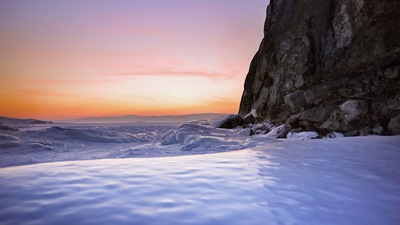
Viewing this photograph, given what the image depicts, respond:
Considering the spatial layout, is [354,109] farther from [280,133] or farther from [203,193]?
[203,193]

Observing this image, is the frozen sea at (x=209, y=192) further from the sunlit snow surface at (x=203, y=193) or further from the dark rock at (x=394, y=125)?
the dark rock at (x=394, y=125)

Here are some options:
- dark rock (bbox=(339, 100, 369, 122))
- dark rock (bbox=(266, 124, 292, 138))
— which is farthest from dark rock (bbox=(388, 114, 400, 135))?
dark rock (bbox=(266, 124, 292, 138))

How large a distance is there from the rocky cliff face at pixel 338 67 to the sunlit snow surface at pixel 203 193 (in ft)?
19.2

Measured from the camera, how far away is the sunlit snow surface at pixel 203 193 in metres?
1.48

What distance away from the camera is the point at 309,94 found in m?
10.8

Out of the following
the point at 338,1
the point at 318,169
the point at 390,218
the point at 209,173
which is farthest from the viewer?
the point at 338,1

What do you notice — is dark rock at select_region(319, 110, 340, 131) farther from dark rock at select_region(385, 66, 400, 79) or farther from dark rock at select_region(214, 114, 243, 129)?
dark rock at select_region(214, 114, 243, 129)

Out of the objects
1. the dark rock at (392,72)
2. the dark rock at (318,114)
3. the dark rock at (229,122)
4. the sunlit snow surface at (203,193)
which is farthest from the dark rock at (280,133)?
the dark rock at (229,122)

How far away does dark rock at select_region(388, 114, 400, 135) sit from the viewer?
671 centimetres

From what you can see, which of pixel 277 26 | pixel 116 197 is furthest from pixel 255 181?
pixel 277 26

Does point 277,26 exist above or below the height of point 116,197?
above

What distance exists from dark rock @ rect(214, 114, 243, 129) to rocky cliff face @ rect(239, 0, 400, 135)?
2.55 metres

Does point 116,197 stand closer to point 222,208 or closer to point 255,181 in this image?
point 222,208

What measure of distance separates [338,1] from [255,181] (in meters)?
13.0
